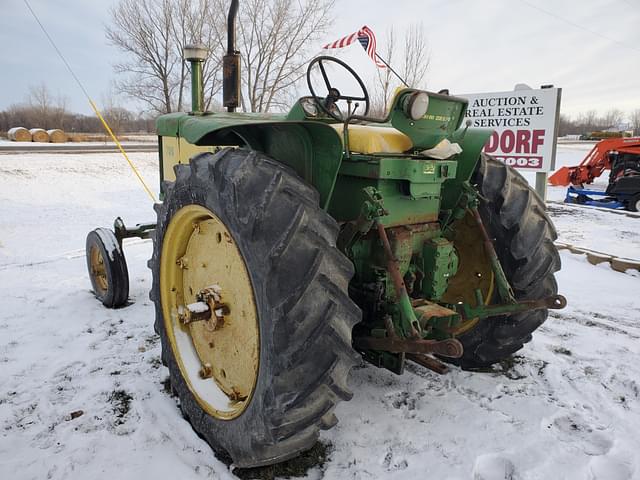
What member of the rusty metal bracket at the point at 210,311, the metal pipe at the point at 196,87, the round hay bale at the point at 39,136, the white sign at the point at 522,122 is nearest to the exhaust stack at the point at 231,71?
the metal pipe at the point at 196,87

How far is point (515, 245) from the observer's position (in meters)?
2.78

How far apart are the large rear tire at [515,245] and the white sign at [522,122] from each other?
5.25 meters

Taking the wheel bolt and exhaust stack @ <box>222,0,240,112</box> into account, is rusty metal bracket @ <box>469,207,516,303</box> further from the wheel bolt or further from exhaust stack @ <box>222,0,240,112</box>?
exhaust stack @ <box>222,0,240,112</box>

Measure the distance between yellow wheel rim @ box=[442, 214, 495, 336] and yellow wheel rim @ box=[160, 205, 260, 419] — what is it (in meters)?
1.46

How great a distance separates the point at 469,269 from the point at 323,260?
164 cm

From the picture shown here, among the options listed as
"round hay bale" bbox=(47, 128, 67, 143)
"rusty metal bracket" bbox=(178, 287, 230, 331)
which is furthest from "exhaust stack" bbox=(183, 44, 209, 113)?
"round hay bale" bbox=(47, 128, 67, 143)

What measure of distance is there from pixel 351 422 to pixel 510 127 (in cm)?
730

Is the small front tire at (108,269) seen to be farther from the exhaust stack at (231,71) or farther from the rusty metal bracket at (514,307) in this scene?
the rusty metal bracket at (514,307)

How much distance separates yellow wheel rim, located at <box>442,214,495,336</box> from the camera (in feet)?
10.1

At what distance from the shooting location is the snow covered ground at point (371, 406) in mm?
2320

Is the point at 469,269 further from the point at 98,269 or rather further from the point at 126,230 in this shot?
the point at 98,269

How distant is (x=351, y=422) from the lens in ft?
8.77

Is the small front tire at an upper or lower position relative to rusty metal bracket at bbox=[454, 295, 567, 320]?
lower

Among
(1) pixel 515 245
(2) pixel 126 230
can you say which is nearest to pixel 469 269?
(1) pixel 515 245
